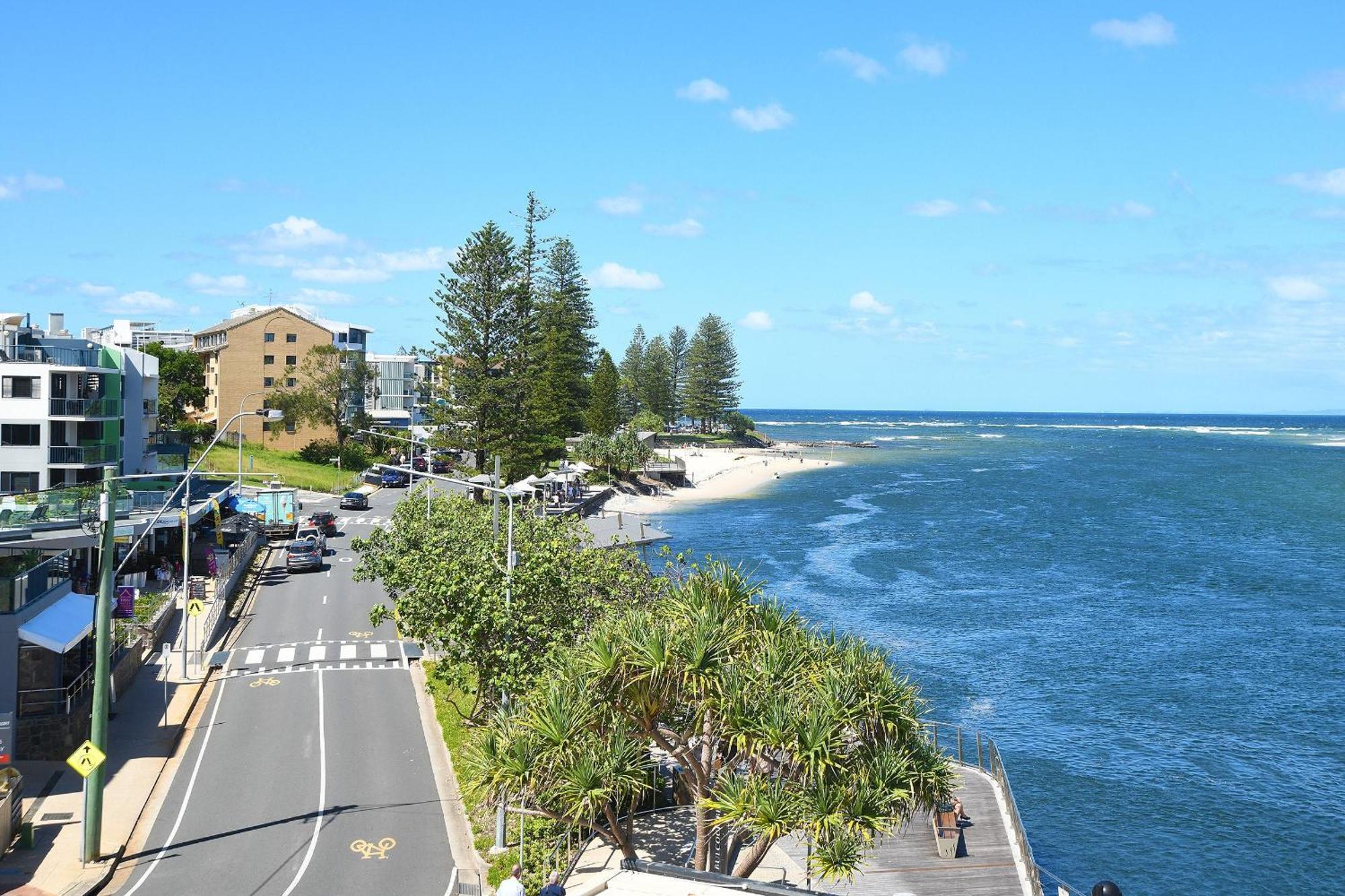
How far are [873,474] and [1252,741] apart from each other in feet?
→ 423

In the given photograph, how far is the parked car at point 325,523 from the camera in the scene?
6975 cm

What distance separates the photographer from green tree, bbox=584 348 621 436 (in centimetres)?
13975

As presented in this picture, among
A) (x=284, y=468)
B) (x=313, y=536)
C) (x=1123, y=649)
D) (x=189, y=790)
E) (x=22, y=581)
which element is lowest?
(x=1123, y=649)

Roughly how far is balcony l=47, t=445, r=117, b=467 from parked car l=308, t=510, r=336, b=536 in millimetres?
12361

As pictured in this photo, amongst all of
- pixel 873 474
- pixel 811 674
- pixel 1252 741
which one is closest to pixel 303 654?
pixel 811 674

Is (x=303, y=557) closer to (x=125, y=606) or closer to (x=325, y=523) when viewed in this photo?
(x=325, y=523)

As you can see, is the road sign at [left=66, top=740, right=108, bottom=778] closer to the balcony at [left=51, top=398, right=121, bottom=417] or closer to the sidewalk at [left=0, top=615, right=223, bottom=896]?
the sidewalk at [left=0, top=615, right=223, bottom=896]

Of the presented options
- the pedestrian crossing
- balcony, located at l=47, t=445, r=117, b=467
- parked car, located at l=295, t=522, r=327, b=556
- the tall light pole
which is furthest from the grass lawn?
the tall light pole

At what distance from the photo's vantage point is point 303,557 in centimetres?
6088

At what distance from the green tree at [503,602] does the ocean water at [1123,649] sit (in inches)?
595

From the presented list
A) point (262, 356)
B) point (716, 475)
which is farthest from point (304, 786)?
point (716, 475)

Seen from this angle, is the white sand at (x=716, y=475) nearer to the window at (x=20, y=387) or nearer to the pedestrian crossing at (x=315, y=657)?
the window at (x=20, y=387)

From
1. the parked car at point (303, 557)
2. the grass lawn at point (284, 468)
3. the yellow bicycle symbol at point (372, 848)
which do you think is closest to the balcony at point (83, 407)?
the parked car at point (303, 557)

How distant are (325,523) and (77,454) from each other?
1499 centimetres
